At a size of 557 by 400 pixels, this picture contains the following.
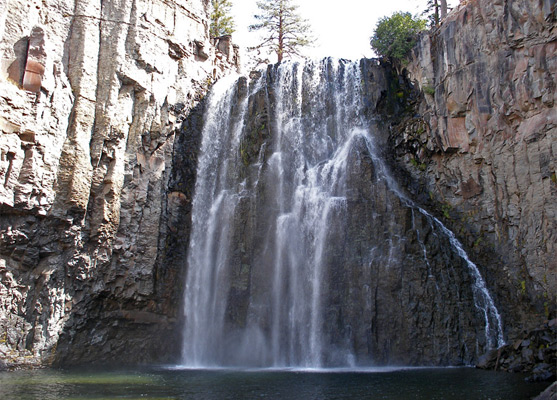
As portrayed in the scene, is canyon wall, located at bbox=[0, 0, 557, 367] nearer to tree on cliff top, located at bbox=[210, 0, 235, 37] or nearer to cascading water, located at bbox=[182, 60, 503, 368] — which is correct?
cascading water, located at bbox=[182, 60, 503, 368]

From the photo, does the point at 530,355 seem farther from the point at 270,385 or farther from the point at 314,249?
the point at 314,249

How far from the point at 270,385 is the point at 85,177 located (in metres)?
11.5

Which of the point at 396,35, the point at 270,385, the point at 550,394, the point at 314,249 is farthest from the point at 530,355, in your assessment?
the point at 396,35

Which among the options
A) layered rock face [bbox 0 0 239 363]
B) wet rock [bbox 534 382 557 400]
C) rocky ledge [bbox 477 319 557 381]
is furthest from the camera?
layered rock face [bbox 0 0 239 363]

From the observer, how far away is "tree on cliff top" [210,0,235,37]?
38469 mm

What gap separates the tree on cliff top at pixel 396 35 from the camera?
26484mm

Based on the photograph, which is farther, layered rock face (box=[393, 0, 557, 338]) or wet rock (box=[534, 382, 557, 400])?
layered rock face (box=[393, 0, 557, 338])

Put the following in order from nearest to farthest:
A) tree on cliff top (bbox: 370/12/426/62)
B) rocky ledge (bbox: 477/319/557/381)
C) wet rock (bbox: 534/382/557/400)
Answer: wet rock (bbox: 534/382/557/400)
rocky ledge (bbox: 477/319/557/381)
tree on cliff top (bbox: 370/12/426/62)

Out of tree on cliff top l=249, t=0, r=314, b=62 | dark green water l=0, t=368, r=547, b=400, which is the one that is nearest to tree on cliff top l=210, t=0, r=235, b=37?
tree on cliff top l=249, t=0, r=314, b=62

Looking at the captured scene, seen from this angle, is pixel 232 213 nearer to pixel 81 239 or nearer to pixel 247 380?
pixel 81 239

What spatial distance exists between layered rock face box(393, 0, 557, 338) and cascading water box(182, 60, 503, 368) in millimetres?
1259

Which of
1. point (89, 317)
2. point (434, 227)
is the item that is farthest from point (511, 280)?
point (89, 317)

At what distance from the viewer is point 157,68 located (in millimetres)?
24016

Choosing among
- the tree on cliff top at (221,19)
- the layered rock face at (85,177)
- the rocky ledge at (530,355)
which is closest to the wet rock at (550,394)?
the rocky ledge at (530,355)
